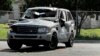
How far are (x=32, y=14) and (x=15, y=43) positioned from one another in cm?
180

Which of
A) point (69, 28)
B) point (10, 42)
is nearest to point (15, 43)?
point (10, 42)

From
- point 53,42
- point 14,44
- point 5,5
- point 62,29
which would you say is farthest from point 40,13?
point 5,5

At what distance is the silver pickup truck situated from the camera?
18.0m

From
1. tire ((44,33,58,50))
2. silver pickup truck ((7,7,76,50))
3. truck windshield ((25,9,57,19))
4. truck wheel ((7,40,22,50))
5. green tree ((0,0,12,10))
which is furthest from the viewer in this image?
green tree ((0,0,12,10))

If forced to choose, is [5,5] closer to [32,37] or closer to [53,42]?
[53,42]

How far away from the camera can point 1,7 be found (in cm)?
4803

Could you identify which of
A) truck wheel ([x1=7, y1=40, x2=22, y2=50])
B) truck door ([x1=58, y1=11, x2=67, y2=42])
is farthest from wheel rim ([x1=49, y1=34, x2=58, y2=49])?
truck wheel ([x1=7, y1=40, x2=22, y2=50])

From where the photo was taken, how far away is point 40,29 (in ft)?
59.1

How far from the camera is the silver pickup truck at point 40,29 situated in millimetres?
17969

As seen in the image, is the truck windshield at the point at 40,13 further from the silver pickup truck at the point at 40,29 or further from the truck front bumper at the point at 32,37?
the truck front bumper at the point at 32,37

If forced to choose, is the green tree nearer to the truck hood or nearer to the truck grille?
the truck hood

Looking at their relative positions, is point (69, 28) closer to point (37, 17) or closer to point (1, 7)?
point (37, 17)

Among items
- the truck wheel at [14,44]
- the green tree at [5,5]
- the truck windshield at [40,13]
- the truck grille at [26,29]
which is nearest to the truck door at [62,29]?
the truck windshield at [40,13]

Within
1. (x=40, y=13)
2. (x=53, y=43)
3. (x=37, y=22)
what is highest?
(x=40, y=13)
